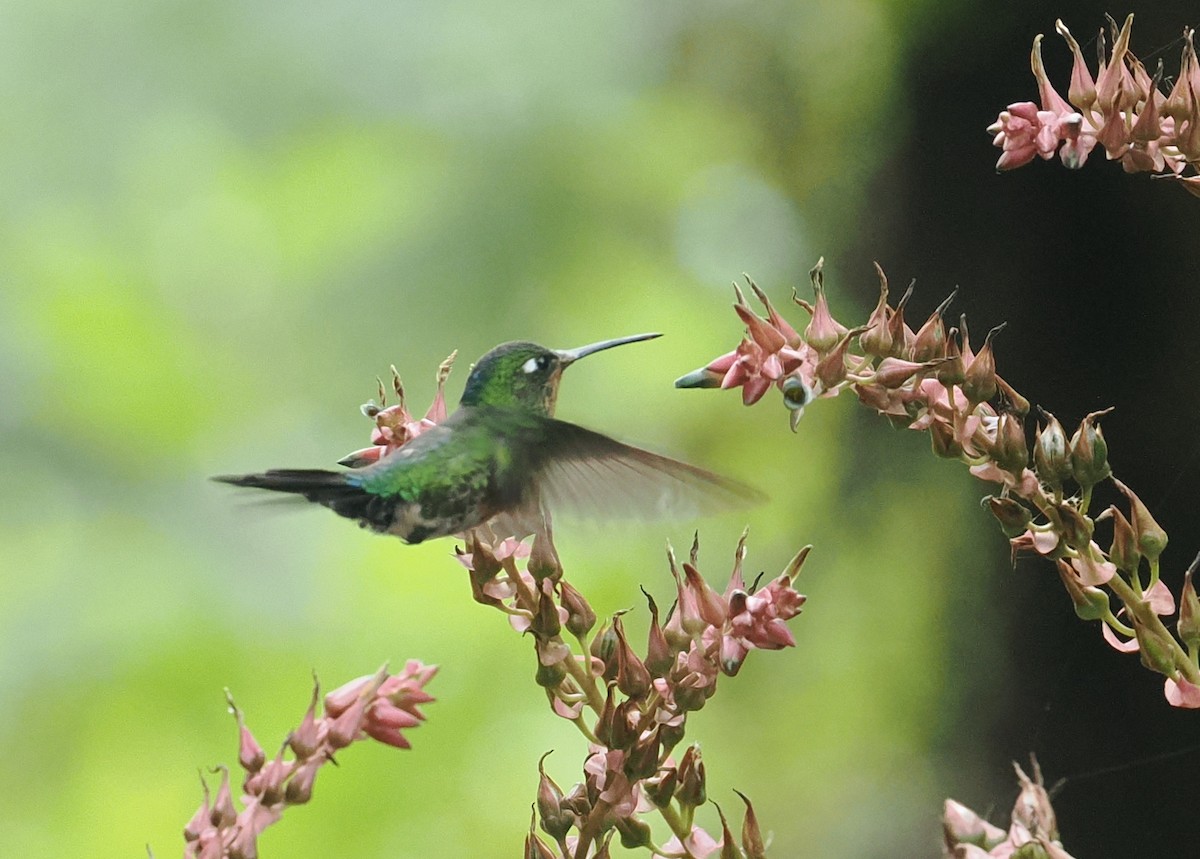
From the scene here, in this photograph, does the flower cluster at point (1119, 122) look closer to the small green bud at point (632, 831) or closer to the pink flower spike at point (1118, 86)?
the pink flower spike at point (1118, 86)

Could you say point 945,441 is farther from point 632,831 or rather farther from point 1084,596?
point 632,831

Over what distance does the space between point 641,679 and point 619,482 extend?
0.42 ft

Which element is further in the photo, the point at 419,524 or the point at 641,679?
the point at 419,524

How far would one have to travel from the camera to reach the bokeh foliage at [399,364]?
4.26 feet

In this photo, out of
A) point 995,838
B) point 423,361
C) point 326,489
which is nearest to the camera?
point 995,838

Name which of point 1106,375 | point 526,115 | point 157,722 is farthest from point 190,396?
point 1106,375

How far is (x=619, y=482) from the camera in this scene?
0.57 m

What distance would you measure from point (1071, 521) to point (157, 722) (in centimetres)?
109

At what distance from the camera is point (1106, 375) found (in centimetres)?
96

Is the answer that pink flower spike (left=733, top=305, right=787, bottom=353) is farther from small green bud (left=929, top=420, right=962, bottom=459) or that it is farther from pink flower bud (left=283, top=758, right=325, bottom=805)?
pink flower bud (left=283, top=758, right=325, bottom=805)

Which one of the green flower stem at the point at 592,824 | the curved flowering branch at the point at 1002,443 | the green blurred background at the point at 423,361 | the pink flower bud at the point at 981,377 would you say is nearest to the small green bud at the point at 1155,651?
the curved flowering branch at the point at 1002,443

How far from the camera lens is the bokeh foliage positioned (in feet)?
4.26

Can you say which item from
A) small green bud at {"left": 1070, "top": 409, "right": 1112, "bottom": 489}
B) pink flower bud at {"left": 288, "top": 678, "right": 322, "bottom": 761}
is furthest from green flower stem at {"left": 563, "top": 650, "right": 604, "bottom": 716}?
small green bud at {"left": 1070, "top": 409, "right": 1112, "bottom": 489}

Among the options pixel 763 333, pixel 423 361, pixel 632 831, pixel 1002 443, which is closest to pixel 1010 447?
pixel 1002 443
